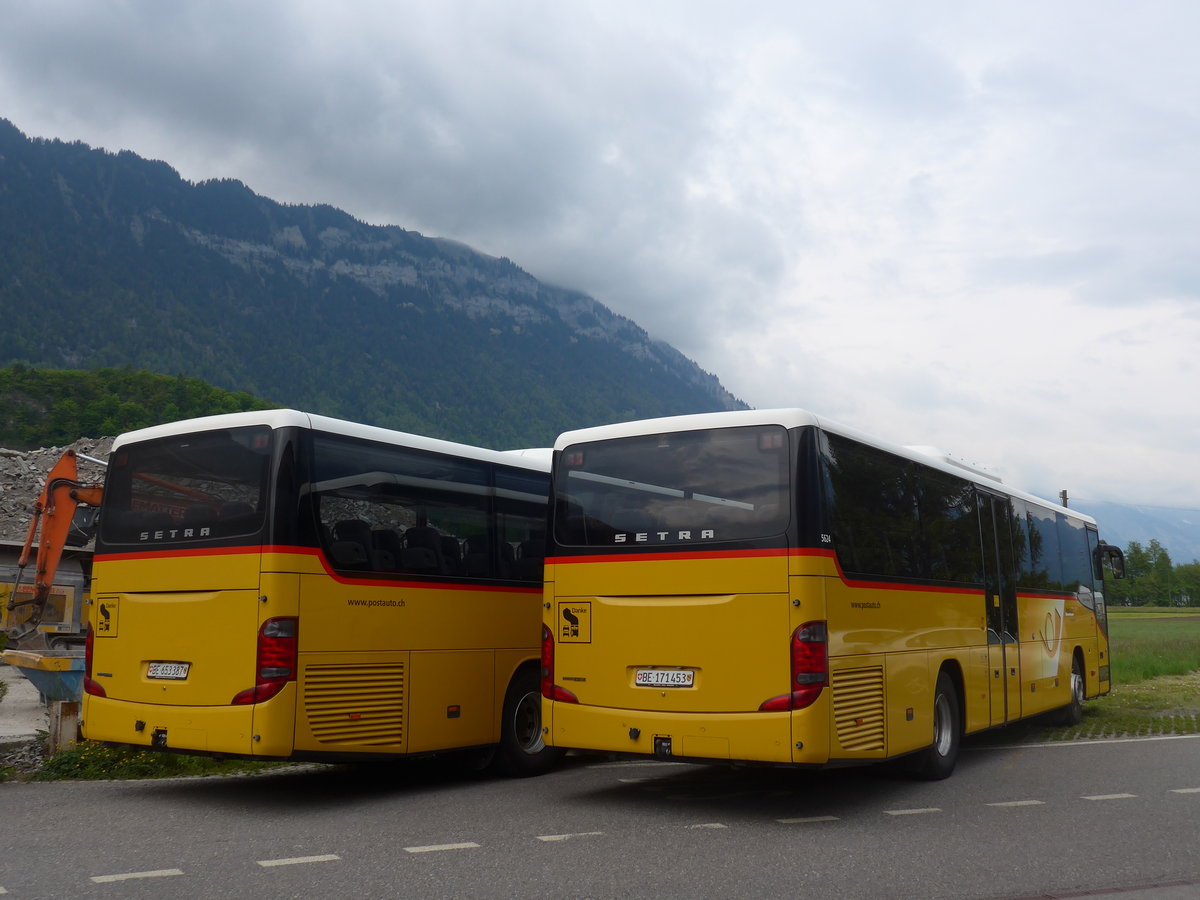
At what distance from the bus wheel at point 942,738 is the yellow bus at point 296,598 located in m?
3.75

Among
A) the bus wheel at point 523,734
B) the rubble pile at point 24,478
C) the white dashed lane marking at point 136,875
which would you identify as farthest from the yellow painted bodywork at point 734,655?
the rubble pile at point 24,478

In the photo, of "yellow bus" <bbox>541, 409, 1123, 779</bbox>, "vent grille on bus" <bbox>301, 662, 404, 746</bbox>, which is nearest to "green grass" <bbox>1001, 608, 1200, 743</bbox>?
"yellow bus" <bbox>541, 409, 1123, 779</bbox>

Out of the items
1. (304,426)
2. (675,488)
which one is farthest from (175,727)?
(675,488)

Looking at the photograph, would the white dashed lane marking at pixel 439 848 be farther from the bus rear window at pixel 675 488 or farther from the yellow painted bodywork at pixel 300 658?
the bus rear window at pixel 675 488

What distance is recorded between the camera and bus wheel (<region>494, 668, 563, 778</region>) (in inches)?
429

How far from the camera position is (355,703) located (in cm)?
922

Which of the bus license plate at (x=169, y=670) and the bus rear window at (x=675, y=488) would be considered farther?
the bus license plate at (x=169, y=670)

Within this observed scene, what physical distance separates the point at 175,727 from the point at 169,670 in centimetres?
47

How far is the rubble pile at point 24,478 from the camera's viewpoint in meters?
43.1

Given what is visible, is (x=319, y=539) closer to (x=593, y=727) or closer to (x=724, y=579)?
(x=593, y=727)

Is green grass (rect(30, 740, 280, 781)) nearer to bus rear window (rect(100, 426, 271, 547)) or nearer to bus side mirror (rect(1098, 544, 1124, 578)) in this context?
bus rear window (rect(100, 426, 271, 547))

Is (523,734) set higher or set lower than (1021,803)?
higher

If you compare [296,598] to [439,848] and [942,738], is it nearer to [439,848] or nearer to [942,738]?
[439,848]

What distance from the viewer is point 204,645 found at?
903cm
